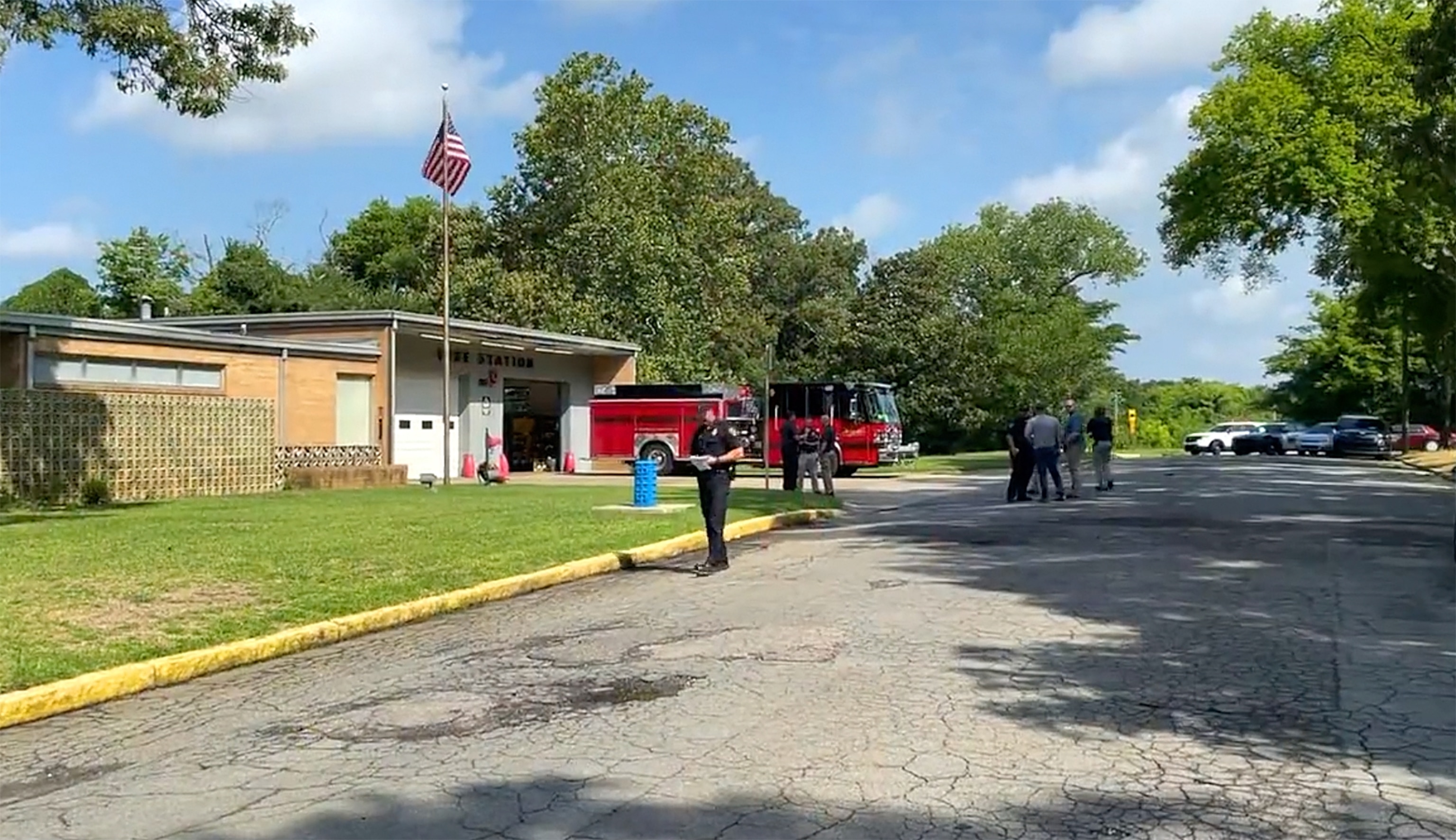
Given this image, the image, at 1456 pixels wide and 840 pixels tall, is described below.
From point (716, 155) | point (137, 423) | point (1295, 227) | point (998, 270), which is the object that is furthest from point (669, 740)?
point (998, 270)

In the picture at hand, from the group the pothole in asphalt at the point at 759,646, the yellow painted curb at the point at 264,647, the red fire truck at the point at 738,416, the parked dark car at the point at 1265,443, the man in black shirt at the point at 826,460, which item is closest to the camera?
the yellow painted curb at the point at 264,647

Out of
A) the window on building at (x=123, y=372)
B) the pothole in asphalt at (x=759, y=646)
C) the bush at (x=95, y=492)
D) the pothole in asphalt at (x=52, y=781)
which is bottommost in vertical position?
the pothole in asphalt at (x=52, y=781)

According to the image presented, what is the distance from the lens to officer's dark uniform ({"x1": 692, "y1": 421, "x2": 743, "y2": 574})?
14195mm

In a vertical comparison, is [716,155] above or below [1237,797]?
above

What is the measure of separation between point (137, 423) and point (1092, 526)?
16.2 meters

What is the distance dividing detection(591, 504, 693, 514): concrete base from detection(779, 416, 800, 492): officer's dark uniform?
3.94m

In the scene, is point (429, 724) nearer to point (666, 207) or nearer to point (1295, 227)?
point (1295, 227)

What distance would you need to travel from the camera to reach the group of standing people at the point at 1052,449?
23.9 meters

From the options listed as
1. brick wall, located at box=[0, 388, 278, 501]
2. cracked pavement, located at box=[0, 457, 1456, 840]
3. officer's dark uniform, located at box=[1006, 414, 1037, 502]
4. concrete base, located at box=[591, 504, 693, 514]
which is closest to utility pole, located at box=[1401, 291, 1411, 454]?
officer's dark uniform, located at box=[1006, 414, 1037, 502]

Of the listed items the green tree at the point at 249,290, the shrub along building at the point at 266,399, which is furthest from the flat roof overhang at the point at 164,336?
the green tree at the point at 249,290

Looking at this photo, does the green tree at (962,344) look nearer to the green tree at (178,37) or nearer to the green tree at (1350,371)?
the green tree at (1350,371)

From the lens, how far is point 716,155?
174ft

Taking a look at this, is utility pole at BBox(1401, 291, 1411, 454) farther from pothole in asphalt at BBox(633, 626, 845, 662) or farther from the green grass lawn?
pothole in asphalt at BBox(633, 626, 845, 662)

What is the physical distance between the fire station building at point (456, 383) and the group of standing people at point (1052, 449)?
11.8 metres
